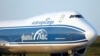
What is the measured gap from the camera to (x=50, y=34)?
60.8 ft

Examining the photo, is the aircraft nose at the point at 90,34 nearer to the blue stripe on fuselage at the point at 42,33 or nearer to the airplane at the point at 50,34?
the airplane at the point at 50,34

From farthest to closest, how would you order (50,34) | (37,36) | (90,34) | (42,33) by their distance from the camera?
(37,36) < (42,33) < (50,34) < (90,34)

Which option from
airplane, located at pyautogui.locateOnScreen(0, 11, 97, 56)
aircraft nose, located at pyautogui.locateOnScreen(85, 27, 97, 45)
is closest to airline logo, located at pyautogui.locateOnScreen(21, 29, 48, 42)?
airplane, located at pyautogui.locateOnScreen(0, 11, 97, 56)

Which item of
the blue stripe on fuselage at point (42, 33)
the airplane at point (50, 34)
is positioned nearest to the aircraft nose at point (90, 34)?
the airplane at point (50, 34)

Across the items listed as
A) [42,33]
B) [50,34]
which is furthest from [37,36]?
[50,34]

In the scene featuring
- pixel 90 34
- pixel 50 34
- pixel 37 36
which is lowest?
pixel 37 36

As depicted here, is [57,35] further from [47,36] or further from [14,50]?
[14,50]

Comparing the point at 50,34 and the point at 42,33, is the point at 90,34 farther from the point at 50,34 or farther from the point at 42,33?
the point at 42,33

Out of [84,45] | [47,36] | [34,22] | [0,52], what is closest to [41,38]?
[47,36]

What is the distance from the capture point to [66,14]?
751 inches

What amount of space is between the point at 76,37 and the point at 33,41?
334cm

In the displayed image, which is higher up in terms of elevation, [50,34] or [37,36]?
[50,34]

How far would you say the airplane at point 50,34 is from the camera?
17.7 m

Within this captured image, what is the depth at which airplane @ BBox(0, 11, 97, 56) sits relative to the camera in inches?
696
